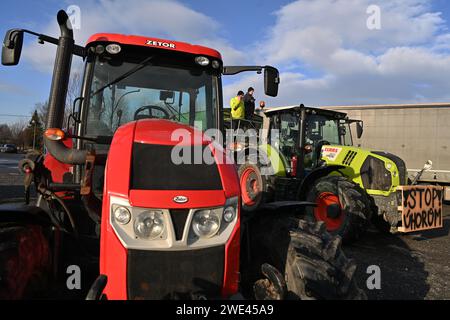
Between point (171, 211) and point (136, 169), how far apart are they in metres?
0.35

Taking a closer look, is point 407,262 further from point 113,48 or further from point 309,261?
point 113,48

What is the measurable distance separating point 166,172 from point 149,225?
35 cm

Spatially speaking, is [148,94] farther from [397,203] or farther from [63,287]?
[397,203]

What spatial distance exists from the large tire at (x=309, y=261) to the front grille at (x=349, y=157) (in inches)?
190

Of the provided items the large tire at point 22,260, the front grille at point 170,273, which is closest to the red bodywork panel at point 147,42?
the large tire at point 22,260

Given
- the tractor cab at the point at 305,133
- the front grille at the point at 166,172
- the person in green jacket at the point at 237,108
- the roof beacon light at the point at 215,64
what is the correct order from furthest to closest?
the person in green jacket at the point at 237,108 < the tractor cab at the point at 305,133 < the roof beacon light at the point at 215,64 < the front grille at the point at 166,172

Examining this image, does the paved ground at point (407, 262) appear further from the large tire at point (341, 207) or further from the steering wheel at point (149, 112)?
the steering wheel at point (149, 112)

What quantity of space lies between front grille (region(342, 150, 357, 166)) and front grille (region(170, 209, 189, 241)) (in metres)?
6.01

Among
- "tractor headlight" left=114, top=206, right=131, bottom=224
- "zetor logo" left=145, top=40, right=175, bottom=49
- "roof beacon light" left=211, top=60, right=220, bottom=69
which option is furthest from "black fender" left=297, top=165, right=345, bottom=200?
"tractor headlight" left=114, top=206, right=131, bottom=224

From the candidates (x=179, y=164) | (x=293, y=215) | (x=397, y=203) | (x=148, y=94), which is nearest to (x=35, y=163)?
(x=148, y=94)

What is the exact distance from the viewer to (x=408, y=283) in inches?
183

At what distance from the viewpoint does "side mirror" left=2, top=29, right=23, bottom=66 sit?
3.07m

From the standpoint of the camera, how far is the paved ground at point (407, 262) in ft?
14.4

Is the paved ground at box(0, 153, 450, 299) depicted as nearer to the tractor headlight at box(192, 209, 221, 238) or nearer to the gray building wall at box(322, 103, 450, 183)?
the tractor headlight at box(192, 209, 221, 238)
